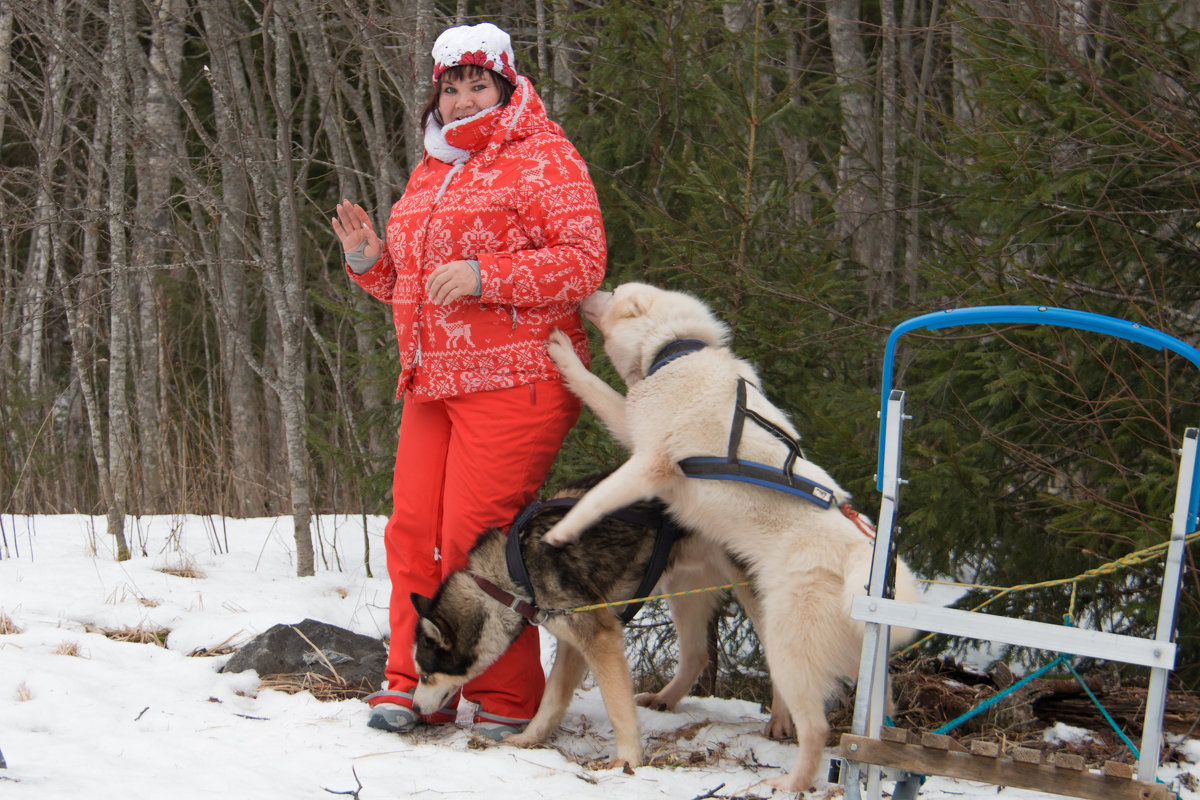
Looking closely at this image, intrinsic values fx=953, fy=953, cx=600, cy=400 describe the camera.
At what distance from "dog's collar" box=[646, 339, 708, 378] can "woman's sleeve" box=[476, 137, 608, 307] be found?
0.36 m

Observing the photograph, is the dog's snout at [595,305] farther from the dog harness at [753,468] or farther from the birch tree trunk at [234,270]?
the birch tree trunk at [234,270]

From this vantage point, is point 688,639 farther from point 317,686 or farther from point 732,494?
point 317,686

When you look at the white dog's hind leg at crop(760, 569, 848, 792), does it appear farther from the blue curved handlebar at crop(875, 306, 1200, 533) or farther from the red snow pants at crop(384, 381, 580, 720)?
the red snow pants at crop(384, 381, 580, 720)

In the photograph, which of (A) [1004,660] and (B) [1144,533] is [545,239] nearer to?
(B) [1144,533]

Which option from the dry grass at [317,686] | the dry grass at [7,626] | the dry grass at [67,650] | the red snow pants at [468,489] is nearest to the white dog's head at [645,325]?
the red snow pants at [468,489]

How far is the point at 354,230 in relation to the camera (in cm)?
362

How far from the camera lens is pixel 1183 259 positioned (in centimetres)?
419

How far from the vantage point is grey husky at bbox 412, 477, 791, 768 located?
3.52 meters

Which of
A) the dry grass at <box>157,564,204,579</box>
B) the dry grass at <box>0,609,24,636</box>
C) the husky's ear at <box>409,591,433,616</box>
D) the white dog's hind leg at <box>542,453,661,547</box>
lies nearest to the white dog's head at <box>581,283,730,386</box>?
the white dog's hind leg at <box>542,453,661,547</box>

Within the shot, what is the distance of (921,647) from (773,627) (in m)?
1.95

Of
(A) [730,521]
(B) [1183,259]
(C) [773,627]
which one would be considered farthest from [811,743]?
(B) [1183,259]

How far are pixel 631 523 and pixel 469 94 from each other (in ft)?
5.53

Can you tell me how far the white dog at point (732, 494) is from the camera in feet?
10.1

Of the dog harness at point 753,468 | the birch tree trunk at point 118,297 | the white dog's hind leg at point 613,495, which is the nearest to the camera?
the dog harness at point 753,468
